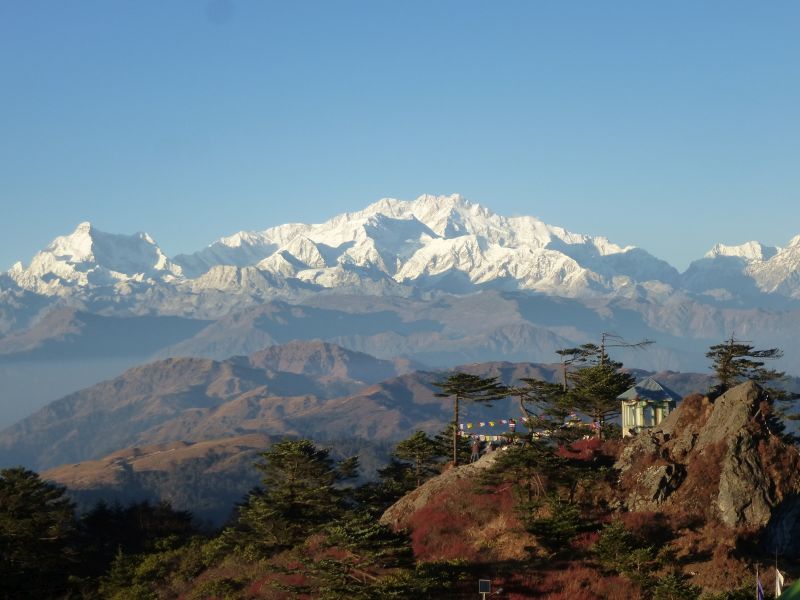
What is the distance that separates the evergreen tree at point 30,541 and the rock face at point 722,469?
46.2m

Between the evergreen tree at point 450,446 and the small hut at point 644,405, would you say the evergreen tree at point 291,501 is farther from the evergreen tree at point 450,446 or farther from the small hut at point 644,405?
the small hut at point 644,405

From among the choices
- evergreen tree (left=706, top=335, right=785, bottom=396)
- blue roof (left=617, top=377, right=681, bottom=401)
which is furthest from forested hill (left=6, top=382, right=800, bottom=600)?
evergreen tree (left=706, top=335, right=785, bottom=396)

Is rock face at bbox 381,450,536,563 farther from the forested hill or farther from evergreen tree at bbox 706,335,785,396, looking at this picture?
evergreen tree at bbox 706,335,785,396

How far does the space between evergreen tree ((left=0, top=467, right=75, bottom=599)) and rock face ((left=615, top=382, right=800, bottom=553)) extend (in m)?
46.2

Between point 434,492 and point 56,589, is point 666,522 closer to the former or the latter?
point 434,492

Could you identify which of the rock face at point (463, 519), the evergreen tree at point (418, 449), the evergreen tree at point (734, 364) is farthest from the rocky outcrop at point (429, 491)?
the evergreen tree at point (734, 364)

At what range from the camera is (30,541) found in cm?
8069

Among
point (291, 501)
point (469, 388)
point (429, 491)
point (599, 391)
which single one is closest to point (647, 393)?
point (599, 391)

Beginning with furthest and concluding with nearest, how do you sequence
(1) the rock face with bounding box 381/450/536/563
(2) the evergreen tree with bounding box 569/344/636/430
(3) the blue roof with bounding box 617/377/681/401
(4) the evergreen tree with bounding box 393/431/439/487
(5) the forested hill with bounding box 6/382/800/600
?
1. (4) the evergreen tree with bounding box 393/431/439/487
2. (3) the blue roof with bounding box 617/377/681/401
3. (2) the evergreen tree with bounding box 569/344/636/430
4. (1) the rock face with bounding box 381/450/536/563
5. (5) the forested hill with bounding box 6/382/800/600

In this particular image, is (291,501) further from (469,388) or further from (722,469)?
(722,469)

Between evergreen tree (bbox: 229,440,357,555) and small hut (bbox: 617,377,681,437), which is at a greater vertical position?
small hut (bbox: 617,377,681,437)

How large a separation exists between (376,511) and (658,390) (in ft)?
93.1

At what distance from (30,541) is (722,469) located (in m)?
58.0

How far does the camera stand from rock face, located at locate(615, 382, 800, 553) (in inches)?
2345
